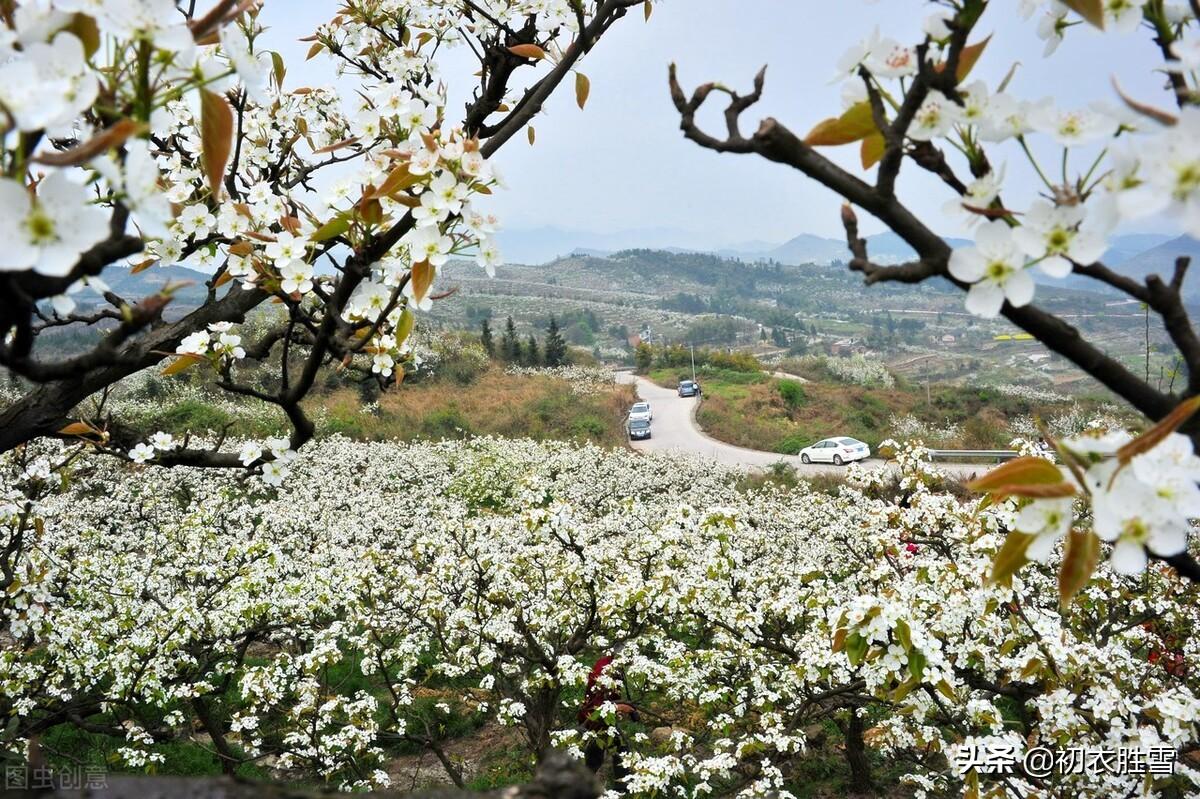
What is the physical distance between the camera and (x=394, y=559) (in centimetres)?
663

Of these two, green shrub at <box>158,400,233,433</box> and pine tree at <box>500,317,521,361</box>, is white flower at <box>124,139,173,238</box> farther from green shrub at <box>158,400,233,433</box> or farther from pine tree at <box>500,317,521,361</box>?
pine tree at <box>500,317,521,361</box>

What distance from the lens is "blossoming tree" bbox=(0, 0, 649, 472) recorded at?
76cm

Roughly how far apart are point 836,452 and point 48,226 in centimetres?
2019

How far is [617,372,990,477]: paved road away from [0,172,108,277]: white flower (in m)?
15.6

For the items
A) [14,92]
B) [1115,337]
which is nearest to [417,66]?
[14,92]

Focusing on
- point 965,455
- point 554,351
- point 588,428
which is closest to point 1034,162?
point 588,428

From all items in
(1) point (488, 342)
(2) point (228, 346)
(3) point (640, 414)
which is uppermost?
(2) point (228, 346)

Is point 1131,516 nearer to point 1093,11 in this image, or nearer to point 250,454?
point 1093,11

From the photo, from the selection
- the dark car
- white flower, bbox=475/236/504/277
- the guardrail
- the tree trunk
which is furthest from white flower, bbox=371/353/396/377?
the dark car

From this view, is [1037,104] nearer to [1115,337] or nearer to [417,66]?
[417,66]

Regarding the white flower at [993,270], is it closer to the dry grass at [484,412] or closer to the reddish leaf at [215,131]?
the reddish leaf at [215,131]

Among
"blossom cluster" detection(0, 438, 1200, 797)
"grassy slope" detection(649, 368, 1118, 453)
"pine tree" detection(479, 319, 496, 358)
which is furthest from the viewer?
"pine tree" detection(479, 319, 496, 358)

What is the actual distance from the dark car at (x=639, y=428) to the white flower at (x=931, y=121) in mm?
22055

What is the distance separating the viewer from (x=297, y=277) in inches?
71.3
